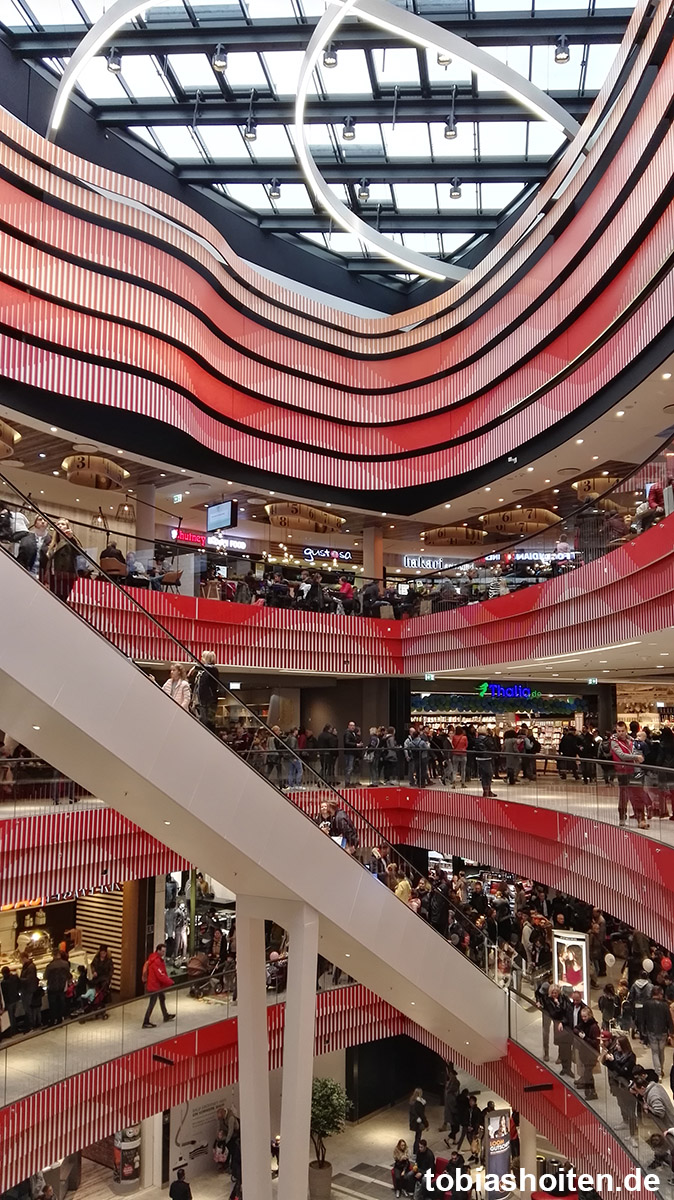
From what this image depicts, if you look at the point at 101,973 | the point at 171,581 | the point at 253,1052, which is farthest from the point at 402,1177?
the point at 171,581

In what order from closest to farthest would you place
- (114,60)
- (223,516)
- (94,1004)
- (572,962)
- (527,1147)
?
1. (94,1004)
2. (572,962)
3. (114,60)
4. (527,1147)
5. (223,516)

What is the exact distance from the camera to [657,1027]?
12258mm

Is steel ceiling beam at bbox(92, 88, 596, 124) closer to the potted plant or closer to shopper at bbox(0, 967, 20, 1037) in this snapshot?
shopper at bbox(0, 967, 20, 1037)

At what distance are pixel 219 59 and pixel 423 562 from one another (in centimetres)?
1888

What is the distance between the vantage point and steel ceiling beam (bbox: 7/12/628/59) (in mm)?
16625

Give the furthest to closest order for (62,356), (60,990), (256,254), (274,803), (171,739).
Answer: (256,254)
(62,356)
(60,990)
(274,803)
(171,739)

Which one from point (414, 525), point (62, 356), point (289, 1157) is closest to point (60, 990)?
point (289, 1157)

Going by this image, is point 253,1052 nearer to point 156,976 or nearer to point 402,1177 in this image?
point 156,976

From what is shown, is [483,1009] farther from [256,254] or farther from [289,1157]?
[256,254]

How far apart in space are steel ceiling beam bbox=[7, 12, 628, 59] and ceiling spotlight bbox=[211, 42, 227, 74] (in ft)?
0.37

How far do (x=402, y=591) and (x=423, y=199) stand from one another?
10.8m

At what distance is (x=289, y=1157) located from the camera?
1098 cm

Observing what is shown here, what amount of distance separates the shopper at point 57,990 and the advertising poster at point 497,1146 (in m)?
8.71

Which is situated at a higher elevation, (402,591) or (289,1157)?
(402,591)
